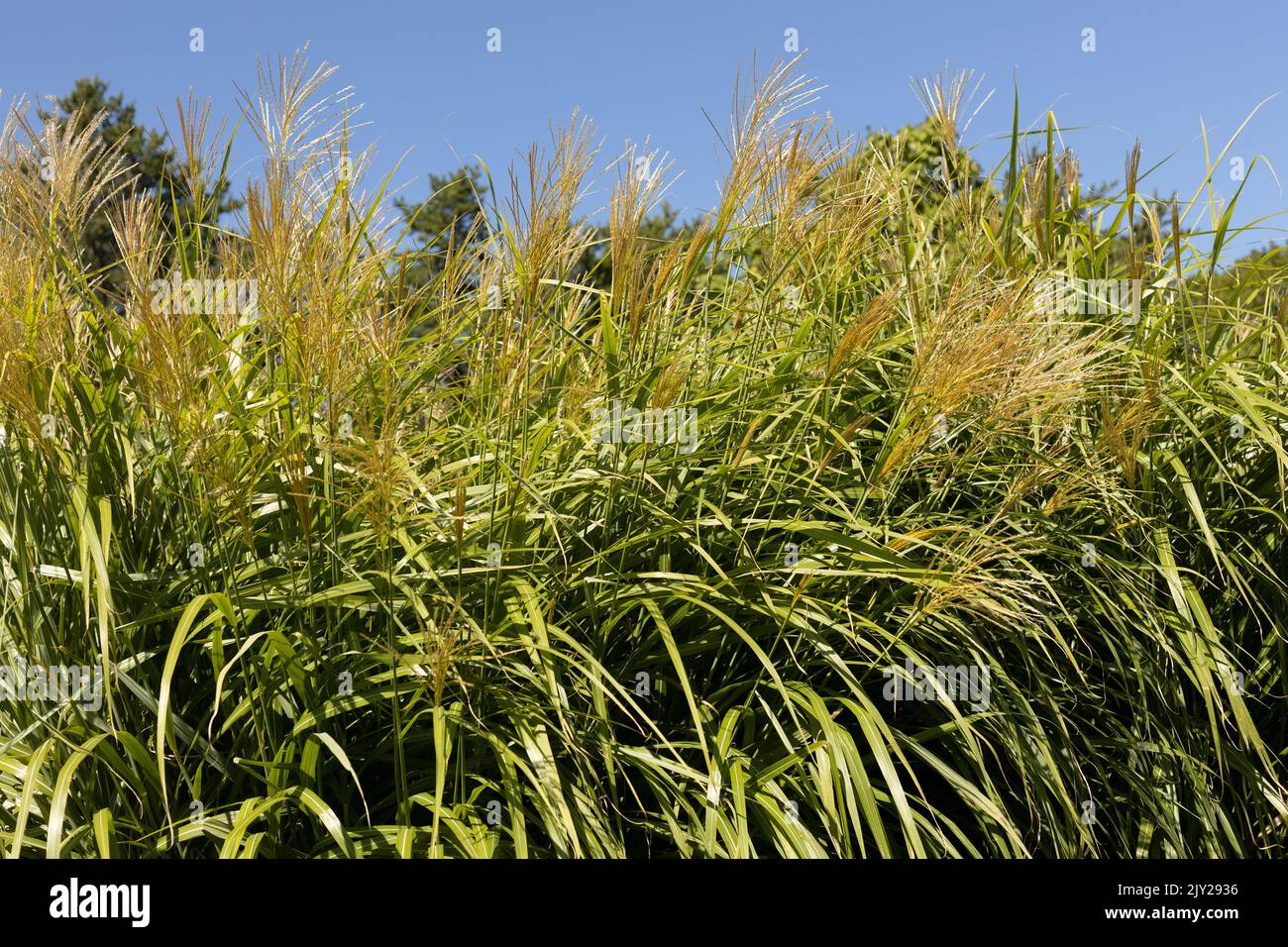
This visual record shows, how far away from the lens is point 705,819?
6.74 feet

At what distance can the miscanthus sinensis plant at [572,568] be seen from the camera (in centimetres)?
199

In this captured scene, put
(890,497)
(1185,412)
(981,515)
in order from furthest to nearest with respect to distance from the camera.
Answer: (1185,412) < (981,515) < (890,497)

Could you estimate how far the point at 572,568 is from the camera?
2.28 metres

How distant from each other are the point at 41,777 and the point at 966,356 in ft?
6.70

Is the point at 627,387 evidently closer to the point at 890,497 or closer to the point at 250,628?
the point at 890,497

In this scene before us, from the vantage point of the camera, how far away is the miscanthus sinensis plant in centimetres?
199

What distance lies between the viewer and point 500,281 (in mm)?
2303

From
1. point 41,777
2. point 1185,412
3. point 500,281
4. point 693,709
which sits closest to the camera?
point 693,709
